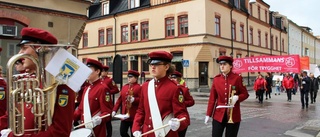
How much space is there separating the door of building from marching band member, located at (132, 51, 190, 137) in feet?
78.7

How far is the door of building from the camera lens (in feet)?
91.4

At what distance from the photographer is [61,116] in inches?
94.2

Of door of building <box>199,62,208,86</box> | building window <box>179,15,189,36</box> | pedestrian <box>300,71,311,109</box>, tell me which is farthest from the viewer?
building window <box>179,15,189,36</box>

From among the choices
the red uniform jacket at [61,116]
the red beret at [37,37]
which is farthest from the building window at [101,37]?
the red uniform jacket at [61,116]

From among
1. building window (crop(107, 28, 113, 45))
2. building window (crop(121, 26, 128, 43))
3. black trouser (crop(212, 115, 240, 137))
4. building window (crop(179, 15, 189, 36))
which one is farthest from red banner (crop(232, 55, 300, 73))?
building window (crop(107, 28, 113, 45))

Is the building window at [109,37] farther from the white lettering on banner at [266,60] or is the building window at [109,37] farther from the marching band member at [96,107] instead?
the marching band member at [96,107]

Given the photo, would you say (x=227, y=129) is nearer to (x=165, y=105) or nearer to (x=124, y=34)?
(x=165, y=105)

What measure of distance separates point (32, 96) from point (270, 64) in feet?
57.0

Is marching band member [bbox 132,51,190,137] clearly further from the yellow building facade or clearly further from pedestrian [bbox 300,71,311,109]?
the yellow building facade

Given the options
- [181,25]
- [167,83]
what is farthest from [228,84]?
[181,25]

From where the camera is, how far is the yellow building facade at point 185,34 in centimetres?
2762

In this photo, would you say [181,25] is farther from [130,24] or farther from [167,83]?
[167,83]

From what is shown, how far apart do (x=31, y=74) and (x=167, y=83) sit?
197 cm

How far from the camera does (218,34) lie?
29.7m
